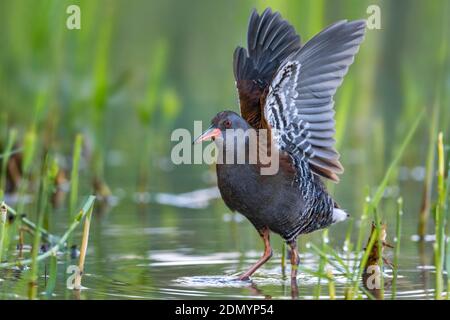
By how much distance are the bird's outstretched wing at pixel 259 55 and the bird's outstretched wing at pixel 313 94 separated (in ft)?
1.28

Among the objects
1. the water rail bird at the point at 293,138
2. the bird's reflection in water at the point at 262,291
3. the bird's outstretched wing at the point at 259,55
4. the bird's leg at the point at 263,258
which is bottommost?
the bird's reflection in water at the point at 262,291

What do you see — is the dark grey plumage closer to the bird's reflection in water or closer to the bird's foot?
the bird's foot

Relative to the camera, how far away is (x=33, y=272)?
4828 millimetres

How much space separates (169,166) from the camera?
1141 centimetres

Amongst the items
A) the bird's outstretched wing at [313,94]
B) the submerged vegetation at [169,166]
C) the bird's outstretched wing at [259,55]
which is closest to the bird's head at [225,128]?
the bird's outstretched wing at [313,94]

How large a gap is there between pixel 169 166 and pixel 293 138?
531 cm

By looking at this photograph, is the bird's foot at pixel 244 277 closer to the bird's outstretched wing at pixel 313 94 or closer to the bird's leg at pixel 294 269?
the bird's leg at pixel 294 269

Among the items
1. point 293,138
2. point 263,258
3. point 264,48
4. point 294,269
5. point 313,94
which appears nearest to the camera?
point 294,269

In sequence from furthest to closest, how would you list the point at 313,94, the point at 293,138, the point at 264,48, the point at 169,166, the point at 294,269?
the point at 169,166 < the point at 264,48 < the point at 293,138 < the point at 313,94 < the point at 294,269

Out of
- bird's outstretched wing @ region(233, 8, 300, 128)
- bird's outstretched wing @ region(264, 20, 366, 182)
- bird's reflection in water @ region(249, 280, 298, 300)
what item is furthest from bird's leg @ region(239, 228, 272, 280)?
bird's outstretched wing @ region(233, 8, 300, 128)

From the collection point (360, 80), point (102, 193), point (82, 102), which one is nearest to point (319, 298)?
point (102, 193)

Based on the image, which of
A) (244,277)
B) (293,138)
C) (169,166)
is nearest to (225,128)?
(293,138)

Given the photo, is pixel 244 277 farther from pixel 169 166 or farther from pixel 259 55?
pixel 169 166

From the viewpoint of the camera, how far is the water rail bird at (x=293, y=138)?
586cm
